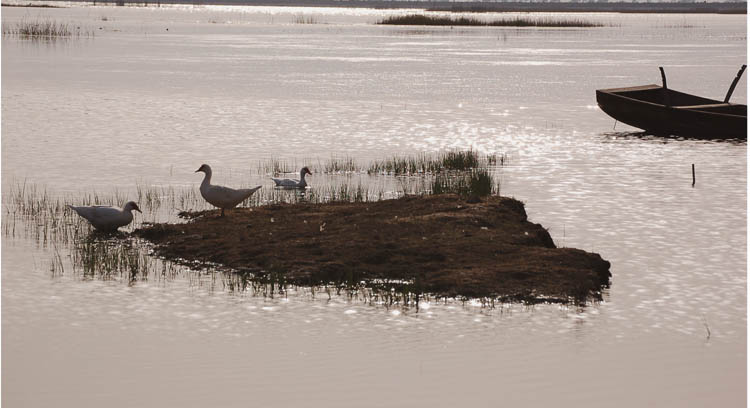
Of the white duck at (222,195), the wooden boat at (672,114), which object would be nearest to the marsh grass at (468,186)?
the white duck at (222,195)

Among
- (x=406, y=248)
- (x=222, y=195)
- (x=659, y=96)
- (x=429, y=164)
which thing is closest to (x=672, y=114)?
(x=659, y=96)

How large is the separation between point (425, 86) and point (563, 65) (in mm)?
15641

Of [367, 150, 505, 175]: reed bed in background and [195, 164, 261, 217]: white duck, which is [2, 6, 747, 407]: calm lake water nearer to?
[367, 150, 505, 175]: reed bed in background

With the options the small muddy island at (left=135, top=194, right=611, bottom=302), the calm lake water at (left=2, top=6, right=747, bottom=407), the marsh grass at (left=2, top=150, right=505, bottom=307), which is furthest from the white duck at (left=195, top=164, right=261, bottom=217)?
the calm lake water at (left=2, top=6, right=747, bottom=407)

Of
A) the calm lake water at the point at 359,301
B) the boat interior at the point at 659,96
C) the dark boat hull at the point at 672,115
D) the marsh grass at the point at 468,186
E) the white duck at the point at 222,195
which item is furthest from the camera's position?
the boat interior at the point at 659,96

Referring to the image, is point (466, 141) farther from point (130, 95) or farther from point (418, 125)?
point (130, 95)

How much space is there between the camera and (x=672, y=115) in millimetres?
28547

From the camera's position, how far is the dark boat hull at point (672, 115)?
2778 centimetres

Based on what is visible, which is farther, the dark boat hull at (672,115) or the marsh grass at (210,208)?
the dark boat hull at (672,115)

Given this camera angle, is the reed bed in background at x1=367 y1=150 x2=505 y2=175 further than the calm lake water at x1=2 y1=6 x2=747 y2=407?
Yes

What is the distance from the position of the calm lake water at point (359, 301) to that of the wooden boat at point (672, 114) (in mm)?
533

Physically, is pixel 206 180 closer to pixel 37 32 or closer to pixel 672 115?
pixel 672 115

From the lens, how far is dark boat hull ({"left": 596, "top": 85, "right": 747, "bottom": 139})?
27781 mm

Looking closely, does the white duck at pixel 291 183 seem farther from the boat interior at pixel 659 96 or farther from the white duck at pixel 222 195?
the boat interior at pixel 659 96
